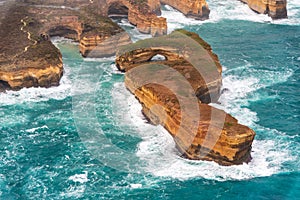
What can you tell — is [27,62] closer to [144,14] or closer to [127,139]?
[127,139]

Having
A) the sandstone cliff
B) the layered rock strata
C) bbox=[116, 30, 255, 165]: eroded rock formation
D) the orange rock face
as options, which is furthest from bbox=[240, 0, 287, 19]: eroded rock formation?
the sandstone cliff

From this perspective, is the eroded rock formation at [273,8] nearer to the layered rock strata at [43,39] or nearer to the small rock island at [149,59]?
the small rock island at [149,59]

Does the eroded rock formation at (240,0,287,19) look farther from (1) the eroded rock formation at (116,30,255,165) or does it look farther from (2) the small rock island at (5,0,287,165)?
(1) the eroded rock formation at (116,30,255,165)

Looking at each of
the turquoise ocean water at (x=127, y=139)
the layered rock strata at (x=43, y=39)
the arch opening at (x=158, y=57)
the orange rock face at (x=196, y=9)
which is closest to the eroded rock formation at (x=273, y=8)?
the orange rock face at (x=196, y=9)

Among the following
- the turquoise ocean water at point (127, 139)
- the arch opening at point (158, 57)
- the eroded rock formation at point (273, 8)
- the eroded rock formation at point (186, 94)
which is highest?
the eroded rock formation at point (273, 8)

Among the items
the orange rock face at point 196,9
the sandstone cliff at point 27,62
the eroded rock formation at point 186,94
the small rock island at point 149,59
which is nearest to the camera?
the eroded rock formation at point 186,94

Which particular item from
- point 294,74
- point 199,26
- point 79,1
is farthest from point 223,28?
point 79,1
